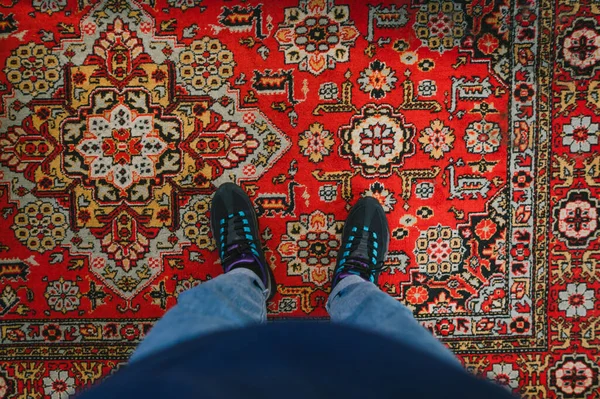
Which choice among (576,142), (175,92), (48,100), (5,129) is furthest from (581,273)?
(5,129)

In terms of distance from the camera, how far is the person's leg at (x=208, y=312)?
84 centimetres

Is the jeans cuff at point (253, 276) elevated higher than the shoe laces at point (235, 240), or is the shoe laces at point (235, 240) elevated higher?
the shoe laces at point (235, 240)

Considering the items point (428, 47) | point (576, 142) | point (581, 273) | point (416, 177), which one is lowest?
point (581, 273)

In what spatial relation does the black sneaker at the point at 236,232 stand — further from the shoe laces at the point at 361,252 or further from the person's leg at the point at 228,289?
the shoe laces at the point at 361,252

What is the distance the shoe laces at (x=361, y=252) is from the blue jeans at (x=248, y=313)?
0.29ft

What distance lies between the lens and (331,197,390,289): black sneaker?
1262 mm

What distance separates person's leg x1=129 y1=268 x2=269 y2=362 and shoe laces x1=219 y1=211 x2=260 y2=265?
12 centimetres

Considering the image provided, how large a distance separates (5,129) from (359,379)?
1.31 metres

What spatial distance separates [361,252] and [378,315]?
0.33 metres

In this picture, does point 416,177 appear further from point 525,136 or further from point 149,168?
point 149,168

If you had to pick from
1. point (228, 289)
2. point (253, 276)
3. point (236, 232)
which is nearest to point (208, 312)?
point (228, 289)

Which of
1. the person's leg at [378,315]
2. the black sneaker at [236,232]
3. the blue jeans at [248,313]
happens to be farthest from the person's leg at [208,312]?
the person's leg at [378,315]

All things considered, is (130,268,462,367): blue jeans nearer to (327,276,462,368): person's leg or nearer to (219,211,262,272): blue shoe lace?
(327,276,462,368): person's leg

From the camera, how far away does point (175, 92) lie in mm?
1289
